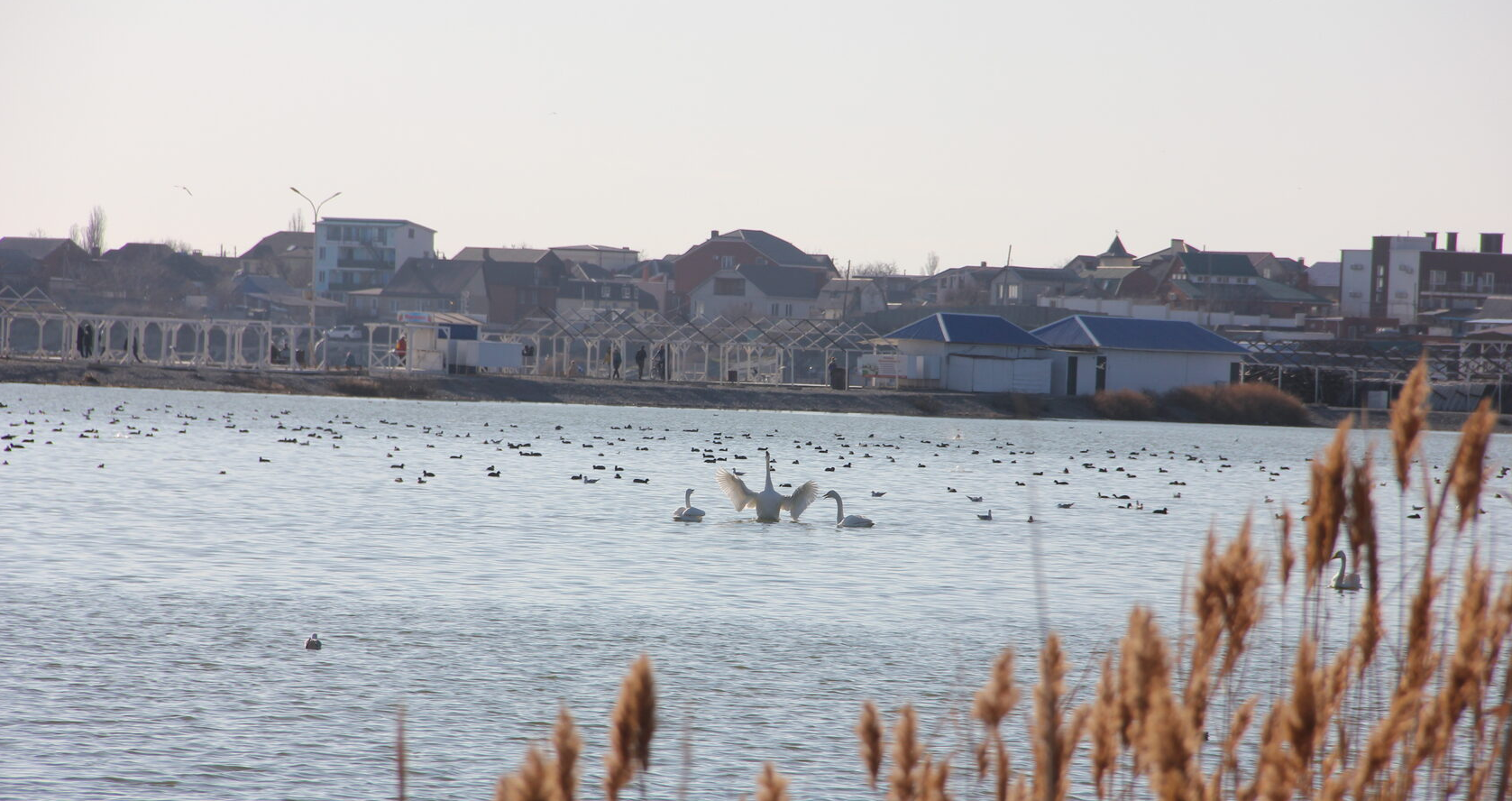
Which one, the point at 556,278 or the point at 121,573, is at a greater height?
the point at 556,278

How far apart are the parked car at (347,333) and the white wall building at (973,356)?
42.7m

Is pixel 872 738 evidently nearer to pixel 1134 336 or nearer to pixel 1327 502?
pixel 1327 502

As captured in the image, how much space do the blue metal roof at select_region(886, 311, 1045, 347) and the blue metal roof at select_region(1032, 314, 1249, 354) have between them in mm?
2027

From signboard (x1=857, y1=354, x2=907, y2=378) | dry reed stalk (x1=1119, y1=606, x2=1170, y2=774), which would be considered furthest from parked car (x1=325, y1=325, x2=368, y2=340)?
dry reed stalk (x1=1119, y1=606, x2=1170, y2=774)

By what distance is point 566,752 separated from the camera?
96.6 inches

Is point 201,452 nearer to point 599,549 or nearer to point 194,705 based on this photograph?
point 599,549

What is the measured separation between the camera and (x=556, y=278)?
4742 inches

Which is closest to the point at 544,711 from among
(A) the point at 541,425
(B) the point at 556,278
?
(A) the point at 541,425

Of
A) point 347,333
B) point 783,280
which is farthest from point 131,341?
point 783,280

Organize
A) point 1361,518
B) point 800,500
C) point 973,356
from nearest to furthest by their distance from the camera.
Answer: point 1361,518 → point 800,500 → point 973,356

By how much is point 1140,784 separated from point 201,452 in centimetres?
3146

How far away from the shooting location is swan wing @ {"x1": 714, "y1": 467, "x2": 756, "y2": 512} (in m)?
23.4

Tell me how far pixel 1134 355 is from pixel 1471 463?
243 feet

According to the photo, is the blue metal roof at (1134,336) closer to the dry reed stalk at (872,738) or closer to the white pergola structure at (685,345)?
the white pergola structure at (685,345)
